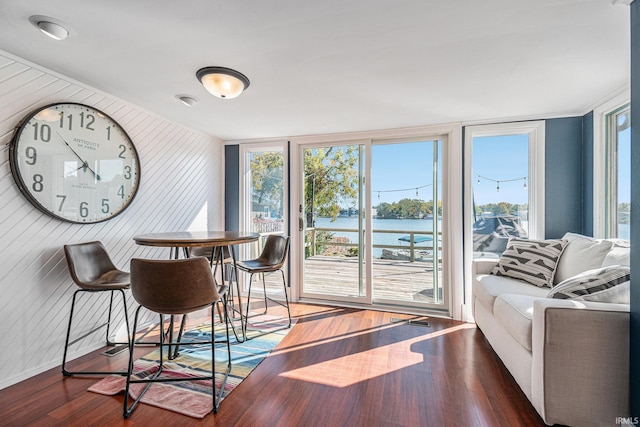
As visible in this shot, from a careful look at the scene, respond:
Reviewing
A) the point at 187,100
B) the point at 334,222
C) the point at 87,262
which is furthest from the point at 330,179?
the point at 87,262

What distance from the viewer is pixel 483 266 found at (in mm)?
2955

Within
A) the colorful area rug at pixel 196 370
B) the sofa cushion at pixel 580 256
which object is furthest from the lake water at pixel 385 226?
the colorful area rug at pixel 196 370

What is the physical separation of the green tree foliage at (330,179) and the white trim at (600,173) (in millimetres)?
2305

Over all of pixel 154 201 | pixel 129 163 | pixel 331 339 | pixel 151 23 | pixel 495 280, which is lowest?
pixel 331 339

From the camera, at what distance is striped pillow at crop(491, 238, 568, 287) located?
248 cm

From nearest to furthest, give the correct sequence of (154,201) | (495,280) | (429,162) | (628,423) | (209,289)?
(628,423) < (209,289) < (495,280) < (154,201) < (429,162)

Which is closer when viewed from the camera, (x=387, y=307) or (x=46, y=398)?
(x=46, y=398)

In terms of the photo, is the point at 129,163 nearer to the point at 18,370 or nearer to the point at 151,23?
the point at 151,23

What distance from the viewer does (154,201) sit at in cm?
305

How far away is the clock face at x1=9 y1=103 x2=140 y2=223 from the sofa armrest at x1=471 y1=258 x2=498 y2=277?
3.40m

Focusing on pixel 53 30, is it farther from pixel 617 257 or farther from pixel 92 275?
pixel 617 257

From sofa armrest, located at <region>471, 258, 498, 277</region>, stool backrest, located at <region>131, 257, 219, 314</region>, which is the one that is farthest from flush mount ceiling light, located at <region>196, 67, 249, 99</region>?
sofa armrest, located at <region>471, 258, 498, 277</region>

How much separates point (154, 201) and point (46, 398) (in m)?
1.76

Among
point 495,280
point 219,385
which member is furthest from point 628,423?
point 219,385
